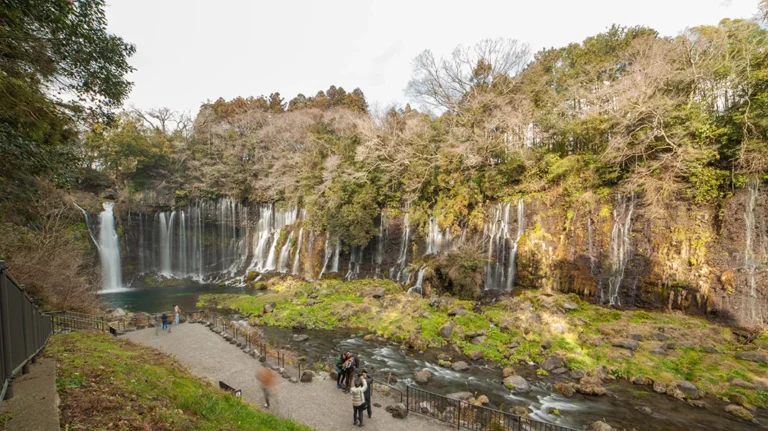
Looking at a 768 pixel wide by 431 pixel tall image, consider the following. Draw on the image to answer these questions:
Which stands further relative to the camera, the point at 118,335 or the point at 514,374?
the point at 118,335

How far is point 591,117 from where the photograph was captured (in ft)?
69.8

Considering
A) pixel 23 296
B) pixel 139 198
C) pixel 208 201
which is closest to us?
pixel 23 296

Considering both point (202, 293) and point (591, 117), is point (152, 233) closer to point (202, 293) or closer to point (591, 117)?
point (202, 293)

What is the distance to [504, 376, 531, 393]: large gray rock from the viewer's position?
Result: 491 inches

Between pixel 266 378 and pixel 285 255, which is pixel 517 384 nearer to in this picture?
pixel 266 378

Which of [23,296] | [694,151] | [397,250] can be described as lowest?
[397,250]

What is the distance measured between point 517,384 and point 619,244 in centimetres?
1273

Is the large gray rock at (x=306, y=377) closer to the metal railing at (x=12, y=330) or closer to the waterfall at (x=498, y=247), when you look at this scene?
the metal railing at (x=12, y=330)

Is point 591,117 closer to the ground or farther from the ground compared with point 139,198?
farther from the ground

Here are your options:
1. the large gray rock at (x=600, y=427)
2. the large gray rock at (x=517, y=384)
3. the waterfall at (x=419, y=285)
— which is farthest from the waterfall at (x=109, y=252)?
the large gray rock at (x=600, y=427)

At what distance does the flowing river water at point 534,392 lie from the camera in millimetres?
10477

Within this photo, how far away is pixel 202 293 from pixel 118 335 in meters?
15.7

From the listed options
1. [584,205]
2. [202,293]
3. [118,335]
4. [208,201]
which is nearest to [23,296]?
[118,335]

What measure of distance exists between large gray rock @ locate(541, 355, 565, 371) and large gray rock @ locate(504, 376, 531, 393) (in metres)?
1.61
